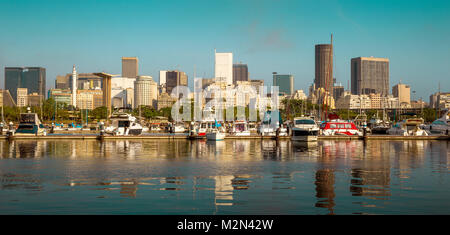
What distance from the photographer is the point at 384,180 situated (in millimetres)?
26422

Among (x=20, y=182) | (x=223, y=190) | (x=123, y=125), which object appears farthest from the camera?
(x=123, y=125)

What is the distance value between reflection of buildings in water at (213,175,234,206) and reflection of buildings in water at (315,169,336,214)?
404 cm

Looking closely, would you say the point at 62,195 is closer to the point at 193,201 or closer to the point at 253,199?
the point at 193,201

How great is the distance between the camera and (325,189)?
23.1 m

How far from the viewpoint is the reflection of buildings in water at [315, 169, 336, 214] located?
19.1 metres

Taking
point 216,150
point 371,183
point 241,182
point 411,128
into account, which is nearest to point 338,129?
point 411,128

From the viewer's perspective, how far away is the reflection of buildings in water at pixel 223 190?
1972cm

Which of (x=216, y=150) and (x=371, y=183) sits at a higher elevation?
(x=371, y=183)

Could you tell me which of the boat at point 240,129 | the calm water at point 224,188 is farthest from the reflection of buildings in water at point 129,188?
the boat at point 240,129

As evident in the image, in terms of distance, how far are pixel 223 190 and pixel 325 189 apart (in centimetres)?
532

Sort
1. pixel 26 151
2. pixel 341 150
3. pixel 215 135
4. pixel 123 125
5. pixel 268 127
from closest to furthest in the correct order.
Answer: pixel 26 151
pixel 341 150
pixel 215 135
pixel 123 125
pixel 268 127

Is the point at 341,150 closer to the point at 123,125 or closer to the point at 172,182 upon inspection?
the point at 172,182

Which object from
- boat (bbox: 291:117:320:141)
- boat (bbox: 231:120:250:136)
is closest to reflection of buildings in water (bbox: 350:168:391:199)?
boat (bbox: 291:117:320:141)

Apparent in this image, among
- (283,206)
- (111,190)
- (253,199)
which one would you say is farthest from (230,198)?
(111,190)
